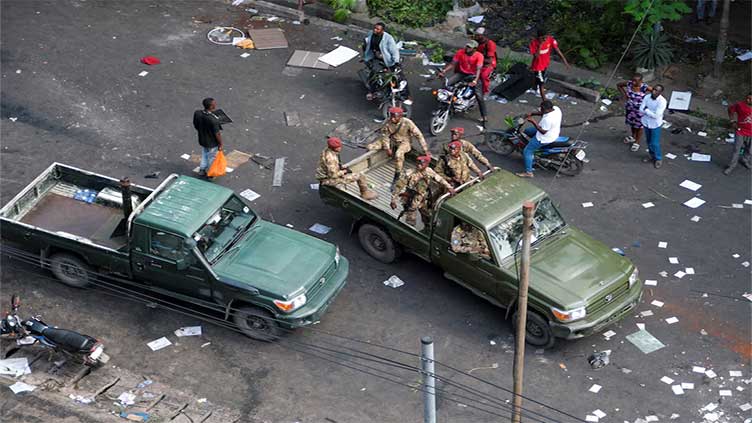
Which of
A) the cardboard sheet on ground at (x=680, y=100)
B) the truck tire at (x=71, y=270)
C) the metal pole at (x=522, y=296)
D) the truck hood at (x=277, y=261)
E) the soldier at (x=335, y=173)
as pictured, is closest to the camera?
the metal pole at (x=522, y=296)

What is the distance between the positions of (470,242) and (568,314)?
165 centimetres

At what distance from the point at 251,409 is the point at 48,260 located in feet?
12.7

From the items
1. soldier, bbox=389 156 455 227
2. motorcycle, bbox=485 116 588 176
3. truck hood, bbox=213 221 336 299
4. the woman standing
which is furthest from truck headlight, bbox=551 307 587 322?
the woman standing

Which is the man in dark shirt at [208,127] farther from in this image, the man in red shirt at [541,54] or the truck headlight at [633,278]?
the truck headlight at [633,278]

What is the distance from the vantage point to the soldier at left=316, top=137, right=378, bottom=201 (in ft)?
48.2

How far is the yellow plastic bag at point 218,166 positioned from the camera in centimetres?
1644

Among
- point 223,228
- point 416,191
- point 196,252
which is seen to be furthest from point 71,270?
point 416,191

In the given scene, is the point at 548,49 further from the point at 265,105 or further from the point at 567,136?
the point at 265,105

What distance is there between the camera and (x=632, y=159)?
56.7 feet

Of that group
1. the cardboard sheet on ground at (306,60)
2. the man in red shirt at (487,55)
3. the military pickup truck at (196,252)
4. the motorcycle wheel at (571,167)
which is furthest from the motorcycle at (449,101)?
the military pickup truck at (196,252)

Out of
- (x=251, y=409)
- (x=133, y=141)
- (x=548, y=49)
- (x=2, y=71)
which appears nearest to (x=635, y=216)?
(x=548, y=49)

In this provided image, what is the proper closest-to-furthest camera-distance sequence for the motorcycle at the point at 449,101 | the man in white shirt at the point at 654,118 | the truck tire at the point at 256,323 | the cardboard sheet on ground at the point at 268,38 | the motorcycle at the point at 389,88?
1. the truck tire at the point at 256,323
2. the man in white shirt at the point at 654,118
3. the motorcycle at the point at 449,101
4. the motorcycle at the point at 389,88
5. the cardboard sheet on ground at the point at 268,38

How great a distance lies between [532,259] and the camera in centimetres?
1347

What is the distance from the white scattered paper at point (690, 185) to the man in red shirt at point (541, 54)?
129 inches
